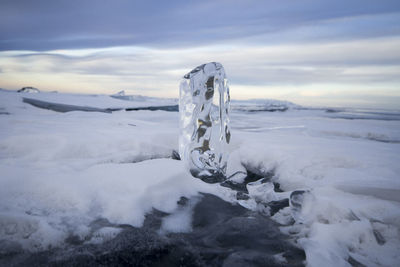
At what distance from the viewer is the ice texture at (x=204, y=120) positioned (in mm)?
1854

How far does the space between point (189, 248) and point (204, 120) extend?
995 mm

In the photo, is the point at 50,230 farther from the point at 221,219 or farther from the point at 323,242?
the point at 323,242

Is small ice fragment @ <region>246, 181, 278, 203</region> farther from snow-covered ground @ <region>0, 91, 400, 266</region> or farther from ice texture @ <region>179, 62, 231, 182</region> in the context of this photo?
ice texture @ <region>179, 62, 231, 182</region>

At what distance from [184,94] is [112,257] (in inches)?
46.9

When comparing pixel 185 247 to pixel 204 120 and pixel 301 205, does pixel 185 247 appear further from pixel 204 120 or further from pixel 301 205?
pixel 204 120

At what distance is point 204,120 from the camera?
6.15 ft

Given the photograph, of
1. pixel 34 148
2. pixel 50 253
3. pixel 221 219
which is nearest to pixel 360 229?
pixel 221 219

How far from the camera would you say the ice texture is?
6.08 feet

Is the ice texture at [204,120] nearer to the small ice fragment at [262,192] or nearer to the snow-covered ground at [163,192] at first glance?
the snow-covered ground at [163,192]

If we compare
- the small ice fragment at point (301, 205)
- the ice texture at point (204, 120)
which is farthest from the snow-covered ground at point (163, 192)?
the ice texture at point (204, 120)

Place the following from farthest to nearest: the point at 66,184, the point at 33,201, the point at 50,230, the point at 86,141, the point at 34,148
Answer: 1. the point at 86,141
2. the point at 34,148
3. the point at 66,184
4. the point at 33,201
5. the point at 50,230

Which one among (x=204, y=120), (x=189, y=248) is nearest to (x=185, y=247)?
(x=189, y=248)

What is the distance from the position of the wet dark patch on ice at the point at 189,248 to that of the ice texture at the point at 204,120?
581 mm

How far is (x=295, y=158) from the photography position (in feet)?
7.26
